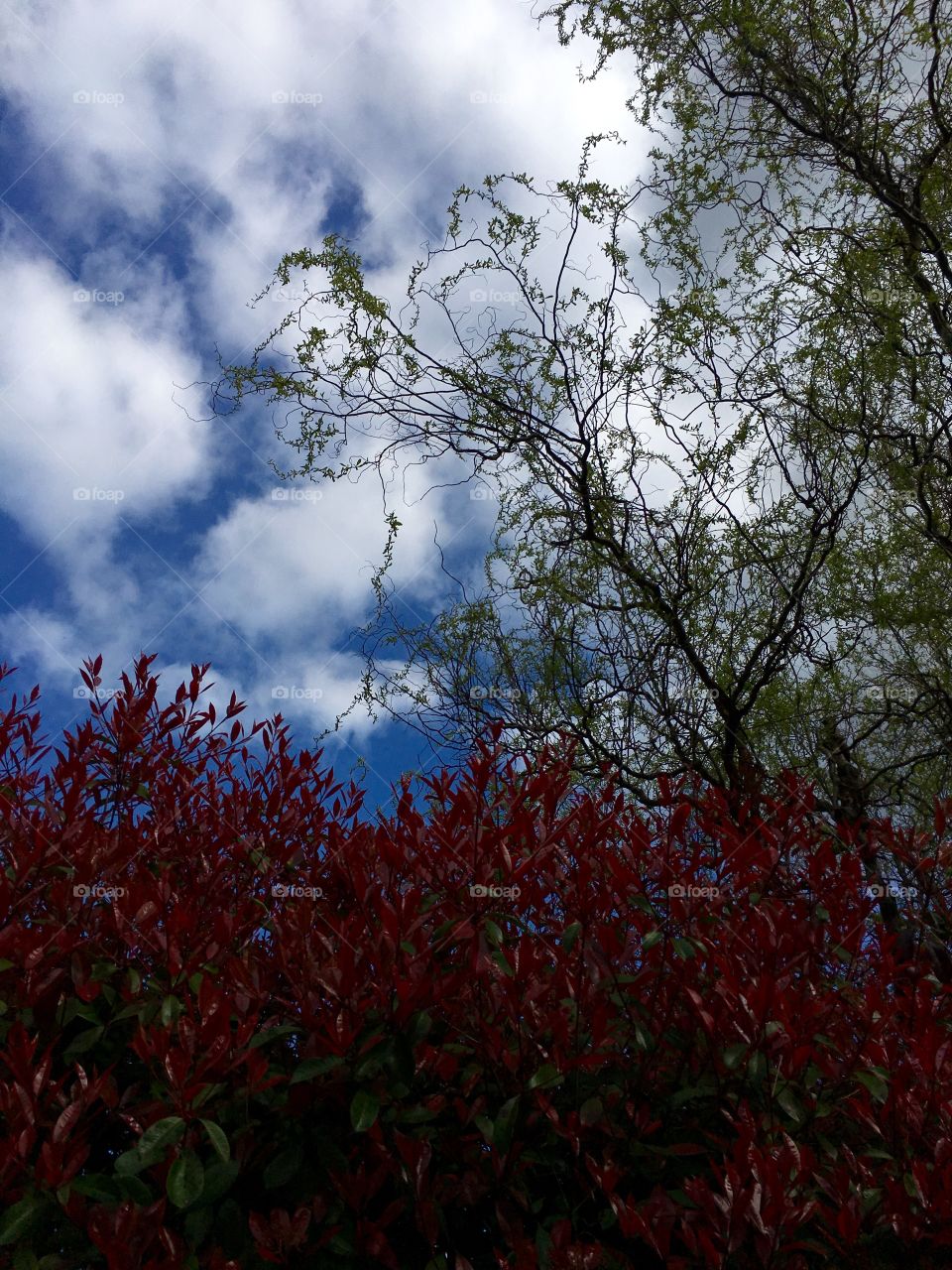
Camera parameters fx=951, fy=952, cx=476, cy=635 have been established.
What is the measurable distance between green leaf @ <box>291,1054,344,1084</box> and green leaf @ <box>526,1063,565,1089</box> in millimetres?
359

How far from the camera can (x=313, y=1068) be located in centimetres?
173

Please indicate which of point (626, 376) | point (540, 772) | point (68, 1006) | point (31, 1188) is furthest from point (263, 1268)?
point (626, 376)

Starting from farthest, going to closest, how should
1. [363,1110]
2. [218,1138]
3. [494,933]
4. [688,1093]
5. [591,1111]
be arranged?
1. [494,933]
2. [688,1093]
3. [591,1111]
4. [363,1110]
5. [218,1138]

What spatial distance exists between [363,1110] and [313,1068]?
0.12m

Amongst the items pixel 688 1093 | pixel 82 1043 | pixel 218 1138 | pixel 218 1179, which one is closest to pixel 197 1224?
pixel 218 1179

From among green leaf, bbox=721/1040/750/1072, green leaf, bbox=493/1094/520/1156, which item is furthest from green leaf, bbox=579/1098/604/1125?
green leaf, bbox=721/1040/750/1072

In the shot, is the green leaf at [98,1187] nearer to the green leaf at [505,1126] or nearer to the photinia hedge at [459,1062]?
the photinia hedge at [459,1062]

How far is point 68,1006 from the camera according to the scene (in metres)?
2.01

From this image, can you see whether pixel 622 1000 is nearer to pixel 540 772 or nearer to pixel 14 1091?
pixel 540 772

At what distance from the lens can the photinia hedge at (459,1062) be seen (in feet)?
5.52

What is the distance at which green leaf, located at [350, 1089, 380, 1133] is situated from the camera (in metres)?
1.68

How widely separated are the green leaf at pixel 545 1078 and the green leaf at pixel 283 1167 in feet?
1.48

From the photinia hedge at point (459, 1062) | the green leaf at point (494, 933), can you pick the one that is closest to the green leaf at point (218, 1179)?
the photinia hedge at point (459, 1062)

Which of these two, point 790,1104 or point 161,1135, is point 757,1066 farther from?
point 161,1135
